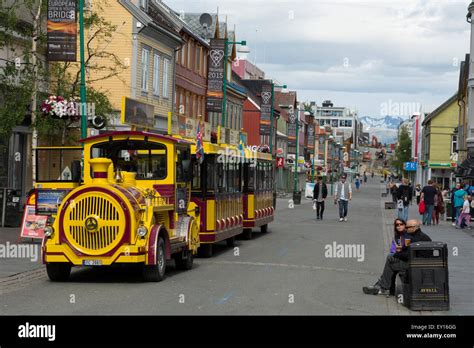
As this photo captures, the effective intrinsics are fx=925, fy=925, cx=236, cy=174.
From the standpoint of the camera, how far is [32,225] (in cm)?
2194

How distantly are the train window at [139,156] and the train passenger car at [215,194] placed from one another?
3406mm

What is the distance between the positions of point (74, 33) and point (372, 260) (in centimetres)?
950

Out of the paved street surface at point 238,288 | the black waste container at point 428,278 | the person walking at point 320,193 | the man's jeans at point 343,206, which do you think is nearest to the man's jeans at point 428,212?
the man's jeans at point 343,206

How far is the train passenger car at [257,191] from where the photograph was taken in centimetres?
2750

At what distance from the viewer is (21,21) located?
→ 2981cm

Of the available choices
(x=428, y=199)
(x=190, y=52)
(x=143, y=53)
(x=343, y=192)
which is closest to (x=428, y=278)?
(x=343, y=192)

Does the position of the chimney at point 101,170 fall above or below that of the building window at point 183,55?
below

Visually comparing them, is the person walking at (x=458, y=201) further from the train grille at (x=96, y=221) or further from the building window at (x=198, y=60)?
the train grille at (x=96, y=221)

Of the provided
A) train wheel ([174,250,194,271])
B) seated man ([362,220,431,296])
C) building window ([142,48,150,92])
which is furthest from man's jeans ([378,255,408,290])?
building window ([142,48,150,92])

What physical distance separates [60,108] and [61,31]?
284 centimetres

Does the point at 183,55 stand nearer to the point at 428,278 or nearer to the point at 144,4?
the point at 144,4

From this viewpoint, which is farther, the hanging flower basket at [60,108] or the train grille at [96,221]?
the hanging flower basket at [60,108]

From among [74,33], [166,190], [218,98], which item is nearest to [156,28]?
[218,98]

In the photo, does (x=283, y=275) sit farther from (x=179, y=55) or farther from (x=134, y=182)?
(x=179, y=55)
